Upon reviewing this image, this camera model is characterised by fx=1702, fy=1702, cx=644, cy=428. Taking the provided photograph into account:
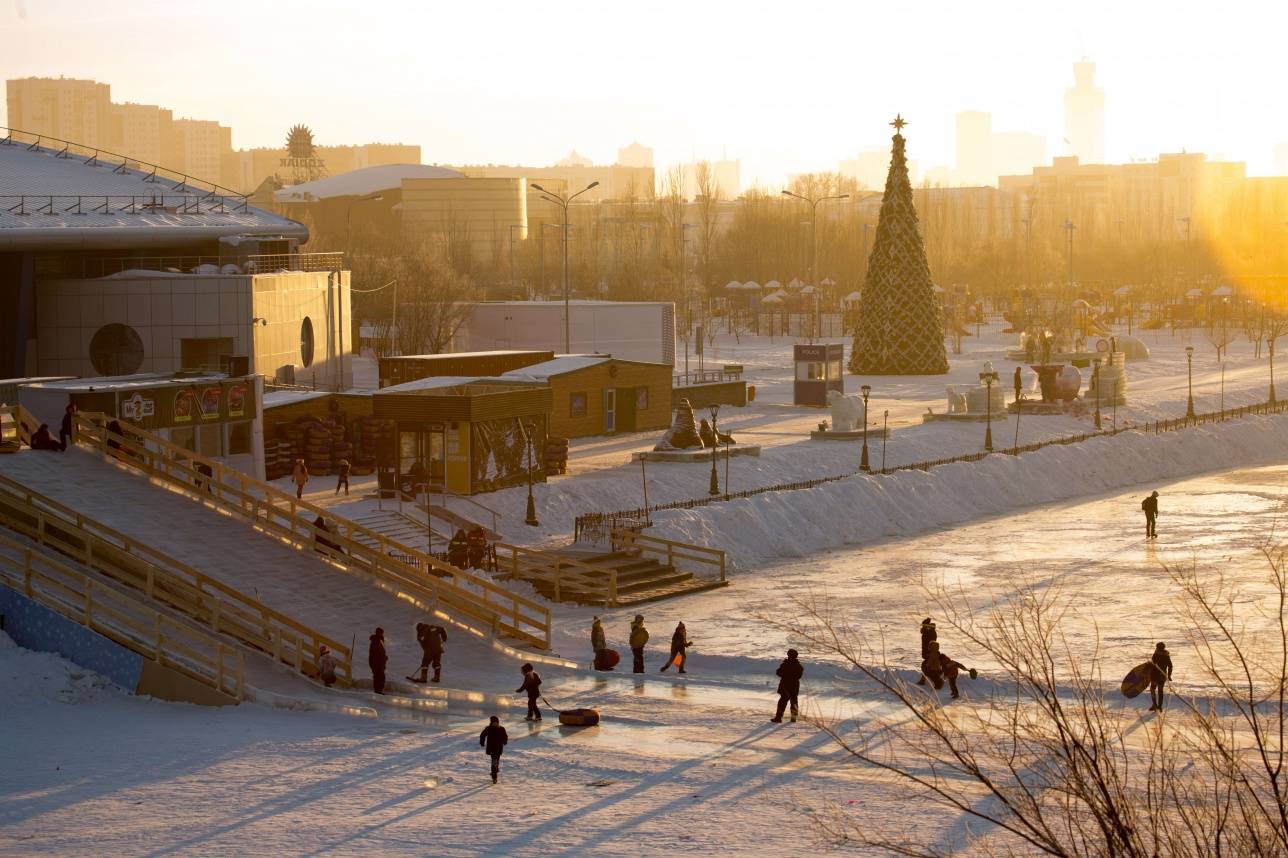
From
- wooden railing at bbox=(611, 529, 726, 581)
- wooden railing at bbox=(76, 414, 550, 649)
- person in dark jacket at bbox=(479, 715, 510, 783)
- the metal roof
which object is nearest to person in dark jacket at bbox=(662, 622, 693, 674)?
wooden railing at bbox=(76, 414, 550, 649)

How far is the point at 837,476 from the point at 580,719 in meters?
26.8

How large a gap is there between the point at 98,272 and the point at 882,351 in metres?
38.8

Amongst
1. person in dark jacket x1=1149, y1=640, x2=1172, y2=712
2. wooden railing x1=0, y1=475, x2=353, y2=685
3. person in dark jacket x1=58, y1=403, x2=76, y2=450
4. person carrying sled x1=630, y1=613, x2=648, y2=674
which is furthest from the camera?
person in dark jacket x1=58, y1=403, x2=76, y2=450

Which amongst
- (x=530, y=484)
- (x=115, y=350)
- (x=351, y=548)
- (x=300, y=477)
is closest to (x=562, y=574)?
(x=530, y=484)

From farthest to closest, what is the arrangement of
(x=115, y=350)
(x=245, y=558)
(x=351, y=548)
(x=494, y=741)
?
(x=115, y=350)
(x=351, y=548)
(x=245, y=558)
(x=494, y=741)

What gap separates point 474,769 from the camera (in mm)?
21391

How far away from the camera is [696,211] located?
19338cm

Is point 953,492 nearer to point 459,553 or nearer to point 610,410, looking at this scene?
point 610,410

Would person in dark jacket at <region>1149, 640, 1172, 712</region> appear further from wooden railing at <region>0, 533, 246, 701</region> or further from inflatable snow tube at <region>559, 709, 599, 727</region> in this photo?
wooden railing at <region>0, 533, 246, 701</region>

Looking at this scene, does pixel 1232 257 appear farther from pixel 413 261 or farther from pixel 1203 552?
pixel 1203 552

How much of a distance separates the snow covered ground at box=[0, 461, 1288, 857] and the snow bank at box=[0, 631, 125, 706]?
3cm

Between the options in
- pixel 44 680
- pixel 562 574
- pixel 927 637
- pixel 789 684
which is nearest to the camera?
pixel 44 680

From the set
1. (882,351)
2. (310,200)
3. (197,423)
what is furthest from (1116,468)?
(310,200)

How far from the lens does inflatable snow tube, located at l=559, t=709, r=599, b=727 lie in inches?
943
